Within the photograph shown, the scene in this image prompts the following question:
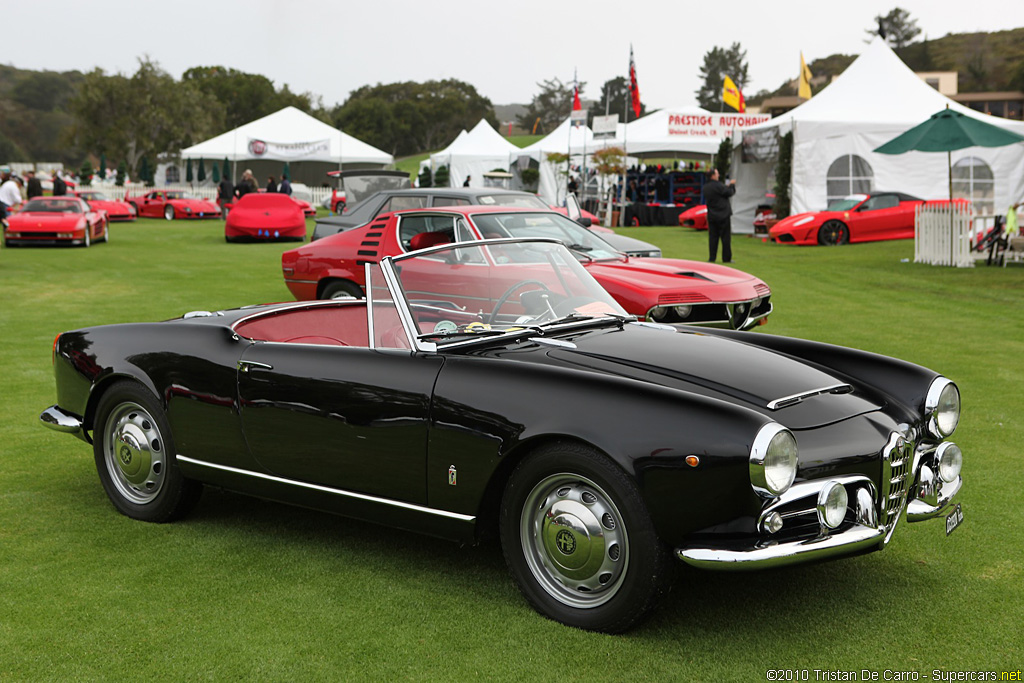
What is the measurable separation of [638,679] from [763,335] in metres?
2.06

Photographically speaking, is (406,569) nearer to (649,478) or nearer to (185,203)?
(649,478)

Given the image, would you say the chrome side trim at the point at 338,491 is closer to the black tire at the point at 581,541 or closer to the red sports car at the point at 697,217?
the black tire at the point at 581,541

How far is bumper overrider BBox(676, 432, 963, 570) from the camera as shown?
292cm

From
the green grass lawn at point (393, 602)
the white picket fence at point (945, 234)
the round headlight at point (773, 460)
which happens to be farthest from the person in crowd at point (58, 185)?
the round headlight at point (773, 460)

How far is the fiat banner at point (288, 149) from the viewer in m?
44.8

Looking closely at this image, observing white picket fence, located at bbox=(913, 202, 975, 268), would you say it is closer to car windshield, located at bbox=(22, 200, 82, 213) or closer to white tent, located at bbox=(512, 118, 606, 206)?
car windshield, located at bbox=(22, 200, 82, 213)

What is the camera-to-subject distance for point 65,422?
15.5 feet

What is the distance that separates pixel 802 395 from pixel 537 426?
101 centimetres

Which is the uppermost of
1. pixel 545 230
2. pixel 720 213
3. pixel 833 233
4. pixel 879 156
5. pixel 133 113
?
pixel 133 113

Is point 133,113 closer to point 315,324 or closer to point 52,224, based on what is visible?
point 52,224

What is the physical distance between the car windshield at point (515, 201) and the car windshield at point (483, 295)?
20.9 ft

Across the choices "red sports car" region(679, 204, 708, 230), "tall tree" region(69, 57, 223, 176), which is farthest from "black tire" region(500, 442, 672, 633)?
"tall tree" region(69, 57, 223, 176)

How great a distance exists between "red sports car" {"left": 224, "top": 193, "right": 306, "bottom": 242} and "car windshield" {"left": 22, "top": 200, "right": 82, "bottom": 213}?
3487 millimetres

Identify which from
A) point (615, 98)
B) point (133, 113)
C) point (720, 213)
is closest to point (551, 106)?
point (615, 98)
